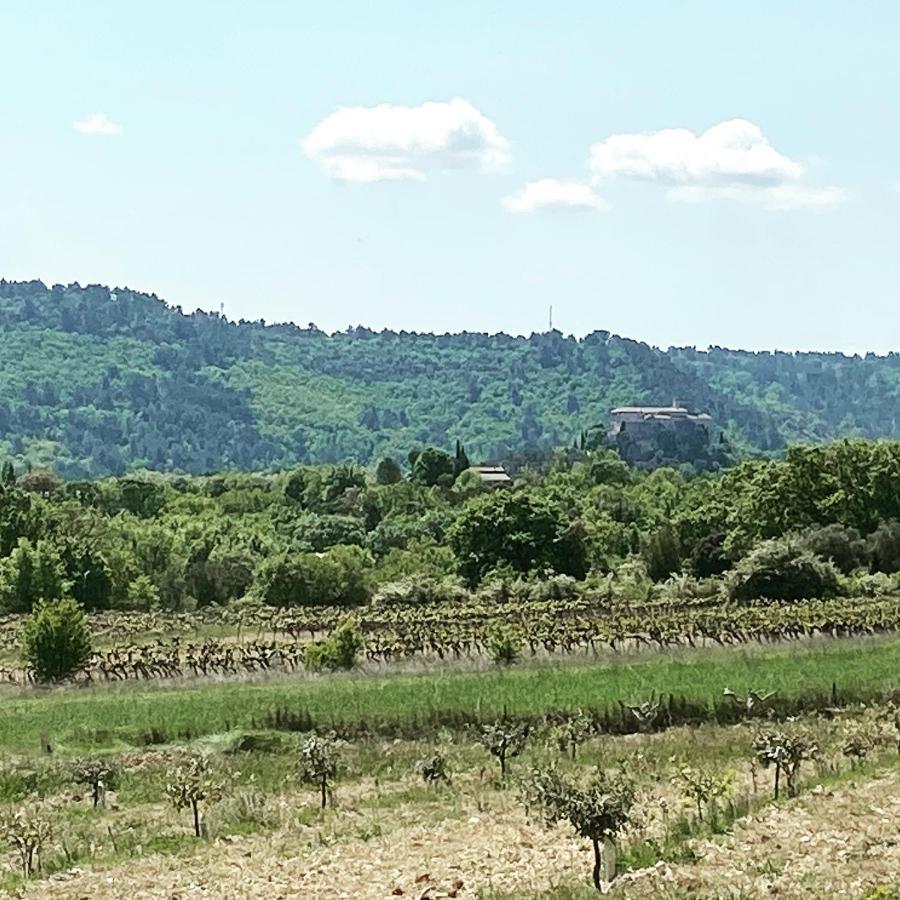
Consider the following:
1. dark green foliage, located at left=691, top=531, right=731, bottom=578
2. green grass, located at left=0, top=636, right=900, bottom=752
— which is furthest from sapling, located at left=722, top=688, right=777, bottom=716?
dark green foliage, located at left=691, top=531, right=731, bottom=578

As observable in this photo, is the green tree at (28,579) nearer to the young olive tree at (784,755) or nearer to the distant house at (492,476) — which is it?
the young olive tree at (784,755)

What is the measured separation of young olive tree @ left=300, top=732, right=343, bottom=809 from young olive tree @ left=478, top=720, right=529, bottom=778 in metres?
3.08

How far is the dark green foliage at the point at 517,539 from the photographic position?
78812 mm

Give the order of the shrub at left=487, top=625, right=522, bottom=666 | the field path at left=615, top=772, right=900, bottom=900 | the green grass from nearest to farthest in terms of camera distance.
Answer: the field path at left=615, top=772, right=900, bottom=900
the green grass
the shrub at left=487, top=625, right=522, bottom=666

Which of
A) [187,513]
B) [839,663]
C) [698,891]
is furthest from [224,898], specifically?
[187,513]

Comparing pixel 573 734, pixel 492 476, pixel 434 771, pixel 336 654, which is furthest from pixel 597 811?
pixel 492 476

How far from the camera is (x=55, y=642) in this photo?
1706 inches

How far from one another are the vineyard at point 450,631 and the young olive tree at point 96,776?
13.5 metres

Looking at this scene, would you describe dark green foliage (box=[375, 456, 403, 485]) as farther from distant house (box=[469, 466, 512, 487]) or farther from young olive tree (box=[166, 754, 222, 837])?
young olive tree (box=[166, 754, 222, 837])

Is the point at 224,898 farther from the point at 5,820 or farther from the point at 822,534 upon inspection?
the point at 822,534

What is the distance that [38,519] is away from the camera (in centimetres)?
8456

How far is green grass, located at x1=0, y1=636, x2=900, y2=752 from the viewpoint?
112ft

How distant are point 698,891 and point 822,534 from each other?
52867 mm

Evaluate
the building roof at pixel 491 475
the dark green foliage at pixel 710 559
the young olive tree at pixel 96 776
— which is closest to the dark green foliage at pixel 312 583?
the dark green foliage at pixel 710 559
